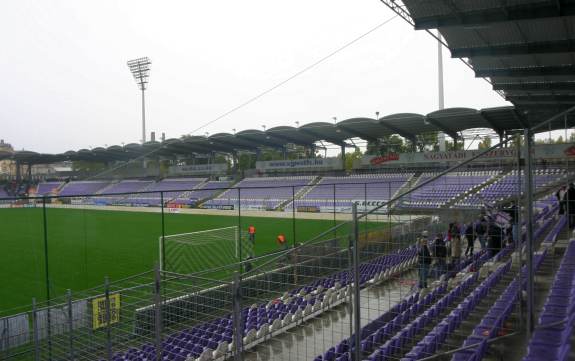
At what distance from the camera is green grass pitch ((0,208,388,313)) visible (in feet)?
49.3

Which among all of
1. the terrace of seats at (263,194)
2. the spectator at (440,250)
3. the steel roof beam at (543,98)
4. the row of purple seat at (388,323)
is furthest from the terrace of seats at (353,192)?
the row of purple seat at (388,323)

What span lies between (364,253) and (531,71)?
991 cm

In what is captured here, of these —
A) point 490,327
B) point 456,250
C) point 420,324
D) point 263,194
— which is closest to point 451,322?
point 490,327

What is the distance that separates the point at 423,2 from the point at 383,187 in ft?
89.8

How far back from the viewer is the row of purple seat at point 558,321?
13.2 feet

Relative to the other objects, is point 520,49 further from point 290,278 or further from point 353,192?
point 353,192

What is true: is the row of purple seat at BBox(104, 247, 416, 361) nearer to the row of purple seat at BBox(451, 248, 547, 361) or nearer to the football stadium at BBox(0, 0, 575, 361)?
the football stadium at BBox(0, 0, 575, 361)

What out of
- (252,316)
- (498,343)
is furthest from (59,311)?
(498,343)

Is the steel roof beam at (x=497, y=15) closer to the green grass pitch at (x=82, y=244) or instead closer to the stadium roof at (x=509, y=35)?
the stadium roof at (x=509, y=35)

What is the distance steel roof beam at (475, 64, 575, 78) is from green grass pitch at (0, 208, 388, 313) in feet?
37.5

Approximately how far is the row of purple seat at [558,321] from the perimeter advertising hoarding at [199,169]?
145 feet

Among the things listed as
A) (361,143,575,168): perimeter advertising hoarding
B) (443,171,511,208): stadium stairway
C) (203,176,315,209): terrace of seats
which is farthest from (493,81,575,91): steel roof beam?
(203,176,315,209): terrace of seats

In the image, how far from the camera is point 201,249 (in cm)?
1619

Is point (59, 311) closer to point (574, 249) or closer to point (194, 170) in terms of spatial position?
point (574, 249)
